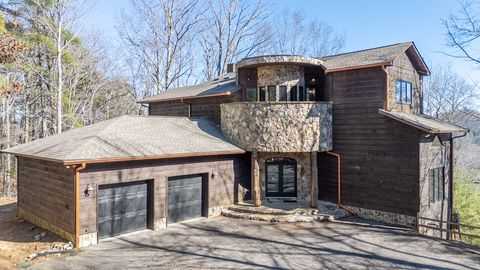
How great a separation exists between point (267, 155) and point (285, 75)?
3795 millimetres

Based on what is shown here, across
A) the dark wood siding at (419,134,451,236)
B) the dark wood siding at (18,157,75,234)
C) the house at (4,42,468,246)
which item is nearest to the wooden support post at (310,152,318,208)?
the house at (4,42,468,246)

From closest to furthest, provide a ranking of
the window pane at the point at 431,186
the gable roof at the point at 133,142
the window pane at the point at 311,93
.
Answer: the gable roof at the point at 133,142, the window pane at the point at 431,186, the window pane at the point at 311,93

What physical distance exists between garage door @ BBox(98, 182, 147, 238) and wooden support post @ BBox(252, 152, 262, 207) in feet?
15.0

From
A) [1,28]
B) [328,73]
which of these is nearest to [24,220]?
[1,28]

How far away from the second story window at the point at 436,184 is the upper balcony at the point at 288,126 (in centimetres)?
418

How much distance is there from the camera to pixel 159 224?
1099cm

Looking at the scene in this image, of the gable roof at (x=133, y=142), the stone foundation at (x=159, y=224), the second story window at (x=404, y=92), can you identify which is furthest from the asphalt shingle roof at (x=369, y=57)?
the stone foundation at (x=159, y=224)

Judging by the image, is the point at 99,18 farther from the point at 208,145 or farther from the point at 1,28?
the point at 208,145

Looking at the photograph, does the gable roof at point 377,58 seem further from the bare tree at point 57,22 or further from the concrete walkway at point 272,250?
the bare tree at point 57,22

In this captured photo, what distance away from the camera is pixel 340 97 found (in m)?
13.4

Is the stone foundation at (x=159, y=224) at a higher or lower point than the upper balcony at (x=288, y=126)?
lower

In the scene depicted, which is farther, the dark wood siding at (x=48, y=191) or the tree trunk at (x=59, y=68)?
the tree trunk at (x=59, y=68)

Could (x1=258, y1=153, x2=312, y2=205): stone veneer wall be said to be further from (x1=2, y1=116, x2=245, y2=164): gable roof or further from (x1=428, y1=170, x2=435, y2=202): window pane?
(x1=428, y1=170, x2=435, y2=202): window pane

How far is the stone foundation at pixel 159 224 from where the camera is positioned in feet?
35.6
